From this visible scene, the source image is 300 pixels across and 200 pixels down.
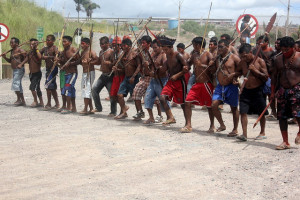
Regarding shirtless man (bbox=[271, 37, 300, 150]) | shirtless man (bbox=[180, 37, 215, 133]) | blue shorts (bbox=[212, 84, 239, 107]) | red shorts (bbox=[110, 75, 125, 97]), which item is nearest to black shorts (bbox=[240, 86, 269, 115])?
blue shorts (bbox=[212, 84, 239, 107])

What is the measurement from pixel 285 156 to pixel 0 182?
3.96m

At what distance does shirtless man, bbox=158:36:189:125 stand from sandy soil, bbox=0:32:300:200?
2.12 feet

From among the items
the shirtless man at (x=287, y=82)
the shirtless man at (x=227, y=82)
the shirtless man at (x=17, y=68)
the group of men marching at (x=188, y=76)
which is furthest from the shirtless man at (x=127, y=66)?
the shirtless man at (x=287, y=82)

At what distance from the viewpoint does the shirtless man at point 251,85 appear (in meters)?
8.16

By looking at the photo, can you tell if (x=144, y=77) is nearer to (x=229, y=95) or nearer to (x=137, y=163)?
(x=229, y=95)

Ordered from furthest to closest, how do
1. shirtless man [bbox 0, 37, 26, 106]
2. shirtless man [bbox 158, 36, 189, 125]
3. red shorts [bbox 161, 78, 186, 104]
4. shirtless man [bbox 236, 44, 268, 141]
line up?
shirtless man [bbox 0, 37, 26, 106]
red shorts [bbox 161, 78, 186, 104]
shirtless man [bbox 158, 36, 189, 125]
shirtless man [bbox 236, 44, 268, 141]

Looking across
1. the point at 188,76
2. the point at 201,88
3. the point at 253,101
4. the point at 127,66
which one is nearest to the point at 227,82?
the point at 253,101

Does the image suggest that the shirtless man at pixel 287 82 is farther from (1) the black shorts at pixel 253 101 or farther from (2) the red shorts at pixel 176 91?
(2) the red shorts at pixel 176 91

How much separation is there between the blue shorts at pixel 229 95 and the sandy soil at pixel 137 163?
0.65m

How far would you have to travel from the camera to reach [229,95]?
859 centimetres

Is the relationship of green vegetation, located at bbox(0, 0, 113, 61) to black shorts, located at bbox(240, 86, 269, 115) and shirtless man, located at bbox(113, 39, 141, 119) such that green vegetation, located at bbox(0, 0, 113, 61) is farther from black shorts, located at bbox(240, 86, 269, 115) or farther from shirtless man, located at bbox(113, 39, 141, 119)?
black shorts, located at bbox(240, 86, 269, 115)

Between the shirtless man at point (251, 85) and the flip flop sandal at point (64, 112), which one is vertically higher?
the shirtless man at point (251, 85)

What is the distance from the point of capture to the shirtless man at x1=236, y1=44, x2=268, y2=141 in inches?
321

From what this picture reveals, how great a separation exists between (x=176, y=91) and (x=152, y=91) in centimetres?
78
